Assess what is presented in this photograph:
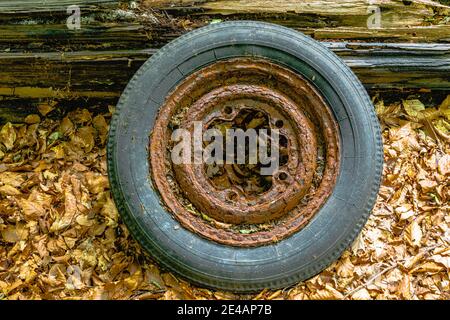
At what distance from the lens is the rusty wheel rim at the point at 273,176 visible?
3301 mm

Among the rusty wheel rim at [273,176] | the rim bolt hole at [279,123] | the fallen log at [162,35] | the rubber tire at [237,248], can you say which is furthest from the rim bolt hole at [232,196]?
the fallen log at [162,35]

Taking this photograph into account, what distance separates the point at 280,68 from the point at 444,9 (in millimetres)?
1421

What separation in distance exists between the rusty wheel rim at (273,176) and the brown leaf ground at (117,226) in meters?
0.43

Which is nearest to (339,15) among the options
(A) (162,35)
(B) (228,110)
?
(B) (228,110)

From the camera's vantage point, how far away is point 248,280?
313 cm

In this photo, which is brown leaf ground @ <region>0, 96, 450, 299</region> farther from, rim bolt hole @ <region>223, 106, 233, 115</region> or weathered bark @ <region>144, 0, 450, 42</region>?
rim bolt hole @ <region>223, 106, 233, 115</region>

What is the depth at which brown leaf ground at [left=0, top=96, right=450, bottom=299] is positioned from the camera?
3.39 m

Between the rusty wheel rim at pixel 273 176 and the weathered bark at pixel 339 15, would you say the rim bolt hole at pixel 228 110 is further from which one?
the weathered bark at pixel 339 15

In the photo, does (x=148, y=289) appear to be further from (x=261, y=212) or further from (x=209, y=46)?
(x=209, y=46)

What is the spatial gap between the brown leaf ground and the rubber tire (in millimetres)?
248

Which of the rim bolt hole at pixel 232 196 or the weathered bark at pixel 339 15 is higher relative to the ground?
the weathered bark at pixel 339 15

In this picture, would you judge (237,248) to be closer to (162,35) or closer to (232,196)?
(232,196)

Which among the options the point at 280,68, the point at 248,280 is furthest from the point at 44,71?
the point at 248,280

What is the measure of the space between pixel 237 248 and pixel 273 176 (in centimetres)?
53
